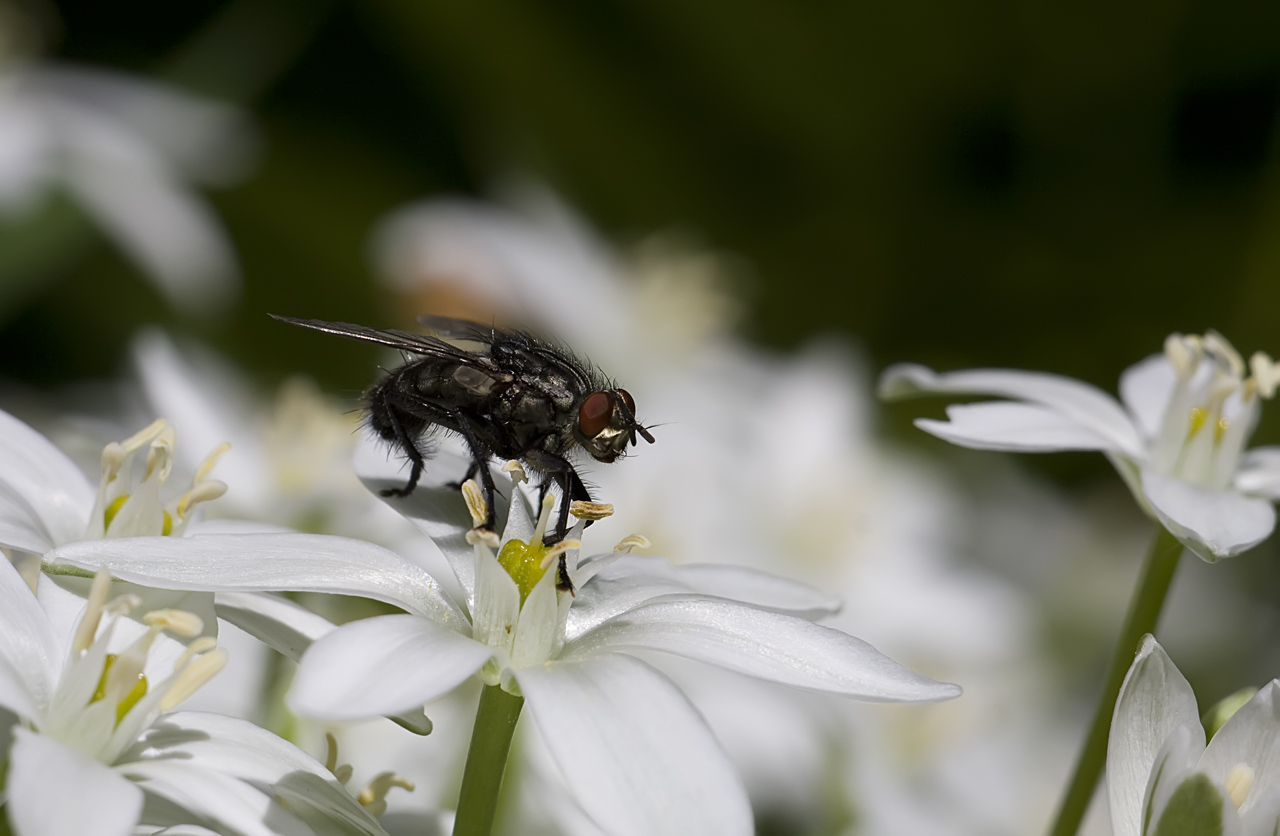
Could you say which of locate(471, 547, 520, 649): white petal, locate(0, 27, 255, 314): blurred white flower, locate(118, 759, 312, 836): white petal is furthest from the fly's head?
locate(0, 27, 255, 314): blurred white flower

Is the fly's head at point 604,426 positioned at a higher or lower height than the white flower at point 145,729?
higher

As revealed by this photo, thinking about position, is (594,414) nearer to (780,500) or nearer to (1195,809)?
(1195,809)

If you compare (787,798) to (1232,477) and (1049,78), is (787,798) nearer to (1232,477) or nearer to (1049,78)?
(1232,477)

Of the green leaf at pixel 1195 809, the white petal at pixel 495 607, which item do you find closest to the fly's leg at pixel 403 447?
the white petal at pixel 495 607

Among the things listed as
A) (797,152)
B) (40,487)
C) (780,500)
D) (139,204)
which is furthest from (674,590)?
(797,152)

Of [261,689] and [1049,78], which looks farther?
[1049,78]

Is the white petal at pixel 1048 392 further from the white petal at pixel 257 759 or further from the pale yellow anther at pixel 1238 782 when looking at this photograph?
the white petal at pixel 257 759

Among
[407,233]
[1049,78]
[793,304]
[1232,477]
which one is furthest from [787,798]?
[1049,78]
